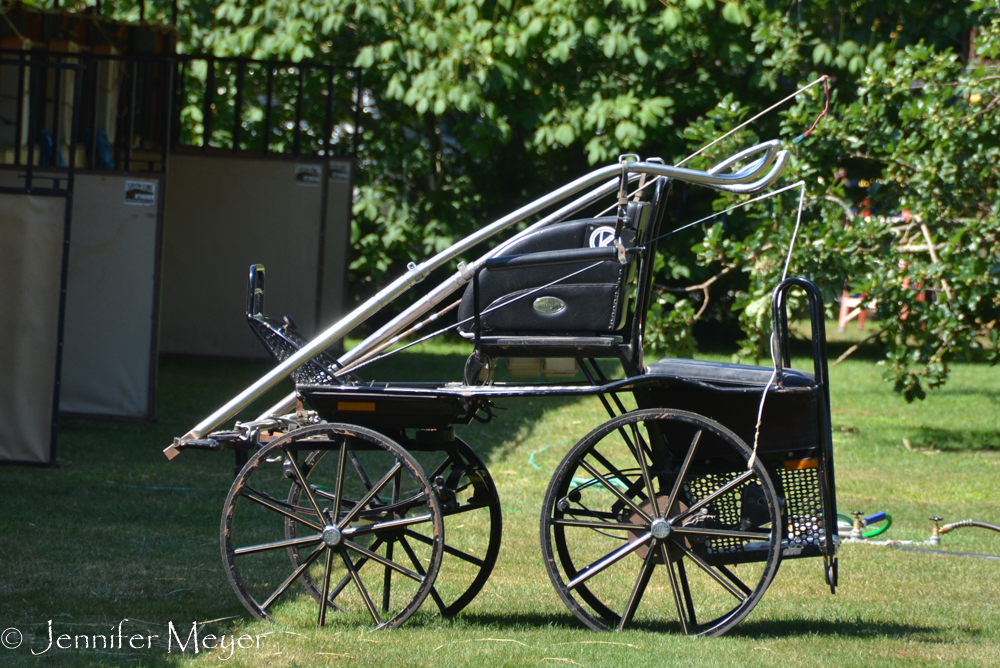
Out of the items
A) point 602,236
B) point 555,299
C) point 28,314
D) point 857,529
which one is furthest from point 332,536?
point 28,314

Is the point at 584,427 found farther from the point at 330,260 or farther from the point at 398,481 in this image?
the point at 398,481

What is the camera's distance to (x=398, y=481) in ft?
16.9

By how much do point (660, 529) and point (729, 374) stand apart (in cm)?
68

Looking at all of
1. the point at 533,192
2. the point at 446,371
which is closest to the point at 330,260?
the point at 446,371

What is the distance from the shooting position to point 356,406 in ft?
15.5

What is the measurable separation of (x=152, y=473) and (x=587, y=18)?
26.7 feet

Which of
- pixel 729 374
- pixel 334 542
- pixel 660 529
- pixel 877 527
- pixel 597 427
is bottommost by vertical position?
pixel 877 527

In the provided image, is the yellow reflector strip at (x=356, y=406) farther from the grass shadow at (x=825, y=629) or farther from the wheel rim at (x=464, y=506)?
the grass shadow at (x=825, y=629)

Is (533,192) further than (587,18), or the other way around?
(533,192)

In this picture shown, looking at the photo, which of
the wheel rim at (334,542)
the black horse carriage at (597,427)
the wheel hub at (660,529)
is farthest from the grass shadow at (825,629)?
the wheel rim at (334,542)

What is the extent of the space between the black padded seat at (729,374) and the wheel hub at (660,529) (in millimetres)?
547

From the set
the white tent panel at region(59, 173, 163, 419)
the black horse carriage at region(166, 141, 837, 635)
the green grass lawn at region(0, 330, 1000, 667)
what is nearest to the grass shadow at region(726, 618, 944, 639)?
the green grass lawn at region(0, 330, 1000, 667)

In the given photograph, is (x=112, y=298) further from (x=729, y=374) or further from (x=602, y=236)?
(x=729, y=374)

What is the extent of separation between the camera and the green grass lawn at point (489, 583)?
4539 mm
